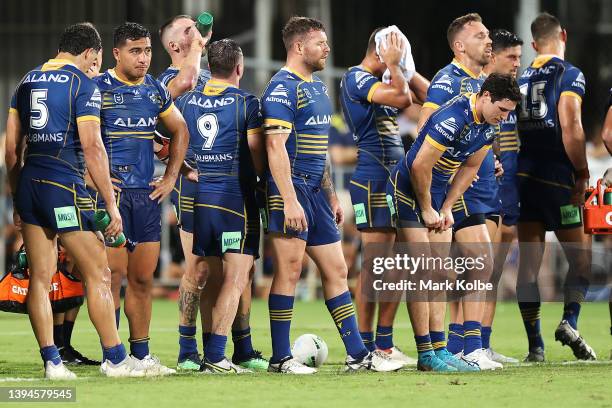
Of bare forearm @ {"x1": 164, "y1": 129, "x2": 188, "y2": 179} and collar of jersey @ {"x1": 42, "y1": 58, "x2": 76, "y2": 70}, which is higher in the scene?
collar of jersey @ {"x1": 42, "y1": 58, "x2": 76, "y2": 70}

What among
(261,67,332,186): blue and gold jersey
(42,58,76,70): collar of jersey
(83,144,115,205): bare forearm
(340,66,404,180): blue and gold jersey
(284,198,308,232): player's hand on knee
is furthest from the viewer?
(340,66,404,180): blue and gold jersey

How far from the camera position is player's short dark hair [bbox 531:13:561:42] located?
11312 millimetres

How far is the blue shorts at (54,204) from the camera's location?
28.6 feet

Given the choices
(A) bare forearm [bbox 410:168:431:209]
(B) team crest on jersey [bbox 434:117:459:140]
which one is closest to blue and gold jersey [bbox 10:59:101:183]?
(A) bare forearm [bbox 410:168:431:209]

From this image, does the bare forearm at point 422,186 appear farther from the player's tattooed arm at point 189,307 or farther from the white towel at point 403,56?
the player's tattooed arm at point 189,307

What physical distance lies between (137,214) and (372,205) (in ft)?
6.87

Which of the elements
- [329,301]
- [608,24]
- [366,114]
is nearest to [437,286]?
[329,301]

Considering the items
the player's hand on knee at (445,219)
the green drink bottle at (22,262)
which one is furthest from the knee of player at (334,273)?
the green drink bottle at (22,262)

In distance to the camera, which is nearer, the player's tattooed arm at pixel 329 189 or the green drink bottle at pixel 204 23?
the player's tattooed arm at pixel 329 189

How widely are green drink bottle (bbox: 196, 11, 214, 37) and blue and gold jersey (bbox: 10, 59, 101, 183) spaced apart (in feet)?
5.99

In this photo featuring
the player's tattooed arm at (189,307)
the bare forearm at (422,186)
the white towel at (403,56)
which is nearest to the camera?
the bare forearm at (422,186)

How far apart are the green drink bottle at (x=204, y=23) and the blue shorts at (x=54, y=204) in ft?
7.15

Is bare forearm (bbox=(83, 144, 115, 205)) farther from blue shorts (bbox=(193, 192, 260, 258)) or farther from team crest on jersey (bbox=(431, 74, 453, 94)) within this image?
team crest on jersey (bbox=(431, 74, 453, 94))

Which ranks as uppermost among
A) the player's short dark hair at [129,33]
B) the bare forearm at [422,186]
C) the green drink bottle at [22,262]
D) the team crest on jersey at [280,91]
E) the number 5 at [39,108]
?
the player's short dark hair at [129,33]
